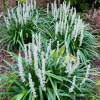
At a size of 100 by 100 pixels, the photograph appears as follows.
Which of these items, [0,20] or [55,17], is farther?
[0,20]

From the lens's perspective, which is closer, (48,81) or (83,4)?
(48,81)

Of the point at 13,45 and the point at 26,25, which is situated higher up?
the point at 26,25

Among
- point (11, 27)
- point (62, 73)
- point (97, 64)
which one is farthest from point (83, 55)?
point (11, 27)

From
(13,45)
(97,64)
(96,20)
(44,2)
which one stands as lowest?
(97,64)

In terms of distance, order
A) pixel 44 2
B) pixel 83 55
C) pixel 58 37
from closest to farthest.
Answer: pixel 83 55, pixel 58 37, pixel 44 2

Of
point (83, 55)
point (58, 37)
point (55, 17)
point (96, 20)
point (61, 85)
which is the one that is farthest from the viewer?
point (96, 20)

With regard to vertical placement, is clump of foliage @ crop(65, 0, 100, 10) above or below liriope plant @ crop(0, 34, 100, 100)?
above

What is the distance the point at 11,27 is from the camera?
3875 millimetres

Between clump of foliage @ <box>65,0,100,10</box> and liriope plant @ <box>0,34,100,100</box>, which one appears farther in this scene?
clump of foliage @ <box>65,0,100,10</box>

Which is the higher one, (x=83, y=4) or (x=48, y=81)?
(x=83, y=4)

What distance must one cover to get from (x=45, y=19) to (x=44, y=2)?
228cm

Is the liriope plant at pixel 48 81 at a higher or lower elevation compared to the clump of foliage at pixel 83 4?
lower

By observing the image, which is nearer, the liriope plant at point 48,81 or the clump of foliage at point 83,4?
the liriope plant at point 48,81

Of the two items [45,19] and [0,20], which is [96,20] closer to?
[45,19]
